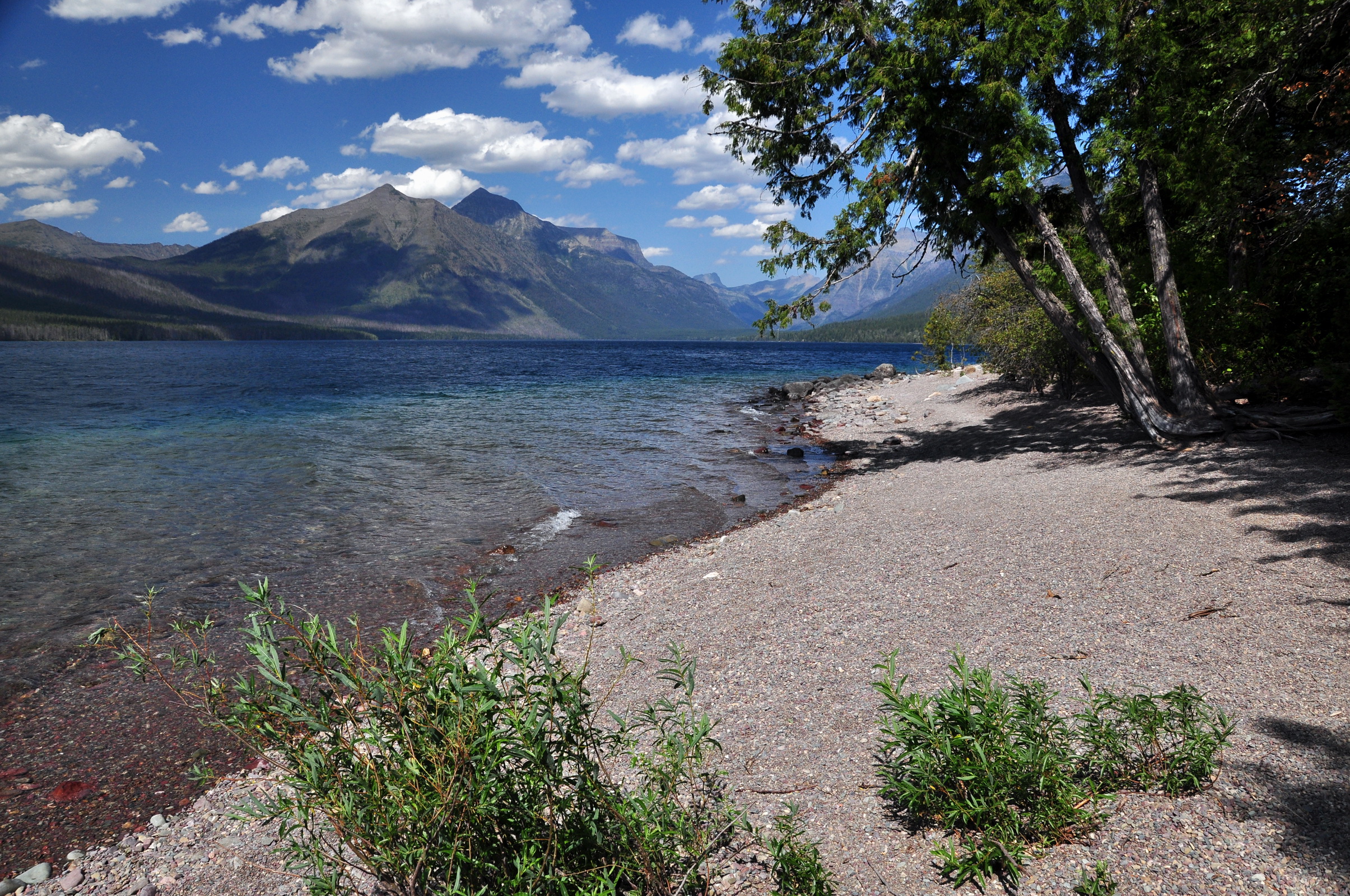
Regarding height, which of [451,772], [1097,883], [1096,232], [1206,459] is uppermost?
[1096,232]

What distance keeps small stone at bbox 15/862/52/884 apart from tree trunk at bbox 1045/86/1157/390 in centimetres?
1730

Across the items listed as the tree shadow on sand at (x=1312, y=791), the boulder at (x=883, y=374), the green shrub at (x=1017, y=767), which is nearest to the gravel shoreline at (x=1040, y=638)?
the tree shadow on sand at (x=1312, y=791)

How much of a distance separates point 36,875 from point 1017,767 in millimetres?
6582

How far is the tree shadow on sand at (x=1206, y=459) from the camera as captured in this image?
745 centimetres

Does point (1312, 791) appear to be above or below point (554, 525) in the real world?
above

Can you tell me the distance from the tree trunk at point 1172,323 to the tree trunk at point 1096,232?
513 millimetres

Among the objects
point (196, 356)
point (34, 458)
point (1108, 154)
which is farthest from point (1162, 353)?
point (196, 356)

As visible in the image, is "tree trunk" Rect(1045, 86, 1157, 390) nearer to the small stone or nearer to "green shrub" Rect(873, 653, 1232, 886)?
"green shrub" Rect(873, 653, 1232, 886)

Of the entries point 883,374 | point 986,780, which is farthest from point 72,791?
point 883,374

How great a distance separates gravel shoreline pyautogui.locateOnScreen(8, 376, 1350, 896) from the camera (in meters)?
3.29

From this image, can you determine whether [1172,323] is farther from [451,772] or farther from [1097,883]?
[451,772]

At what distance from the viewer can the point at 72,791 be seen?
570 centimetres

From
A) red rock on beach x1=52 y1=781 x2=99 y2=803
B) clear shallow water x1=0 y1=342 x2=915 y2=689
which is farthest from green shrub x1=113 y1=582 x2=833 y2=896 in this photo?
clear shallow water x1=0 y1=342 x2=915 y2=689

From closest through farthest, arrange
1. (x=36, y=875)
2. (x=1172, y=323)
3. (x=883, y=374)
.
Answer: (x=36, y=875) → (x=1172, y=323) → (x=883, y=374)
